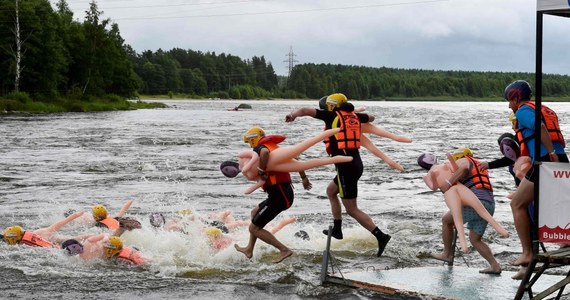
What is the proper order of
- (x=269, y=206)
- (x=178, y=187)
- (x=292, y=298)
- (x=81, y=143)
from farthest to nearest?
(x=81, y=143) → (x=178, y=187) → (x=269, y=206) → (x=292, y=298)

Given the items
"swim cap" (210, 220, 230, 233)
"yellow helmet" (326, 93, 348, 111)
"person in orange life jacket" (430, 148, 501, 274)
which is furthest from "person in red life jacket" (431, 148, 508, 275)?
"swim cap" (210, 220, 230, 233)

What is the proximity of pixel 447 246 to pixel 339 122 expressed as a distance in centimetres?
218

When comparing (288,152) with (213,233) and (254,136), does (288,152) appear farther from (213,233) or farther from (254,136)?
(213,233)

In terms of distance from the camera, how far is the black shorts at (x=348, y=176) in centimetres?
1129

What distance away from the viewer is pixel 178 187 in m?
24.2

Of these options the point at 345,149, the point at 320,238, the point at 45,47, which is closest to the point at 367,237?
the point at 320,238

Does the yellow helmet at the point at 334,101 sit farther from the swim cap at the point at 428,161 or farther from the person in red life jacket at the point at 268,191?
the swim cap at the point at 428,161

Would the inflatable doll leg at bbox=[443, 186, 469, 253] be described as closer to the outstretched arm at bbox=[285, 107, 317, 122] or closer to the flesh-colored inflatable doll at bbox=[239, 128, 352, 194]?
the flesh-colored inflatable doll at bbox=[239, 128, 352, 194]

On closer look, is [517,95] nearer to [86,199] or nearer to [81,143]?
[86,199]

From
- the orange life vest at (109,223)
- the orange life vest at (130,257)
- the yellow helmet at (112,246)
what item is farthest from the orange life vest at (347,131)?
the orange life vest at (109,223)

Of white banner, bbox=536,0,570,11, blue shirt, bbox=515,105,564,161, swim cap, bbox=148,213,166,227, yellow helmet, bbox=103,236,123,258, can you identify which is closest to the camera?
white banner, bbox=536,0,570,11

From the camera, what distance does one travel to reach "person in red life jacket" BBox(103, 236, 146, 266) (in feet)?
41.1

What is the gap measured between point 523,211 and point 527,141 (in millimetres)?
759

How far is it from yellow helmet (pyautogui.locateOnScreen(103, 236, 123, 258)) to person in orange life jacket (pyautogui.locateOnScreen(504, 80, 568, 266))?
602cm
